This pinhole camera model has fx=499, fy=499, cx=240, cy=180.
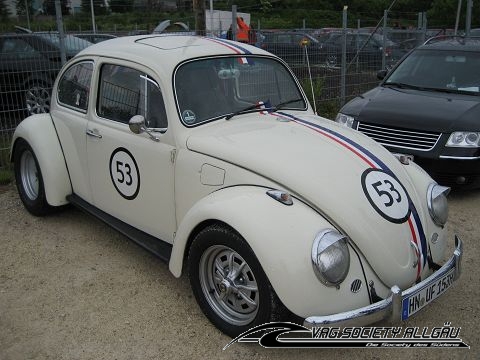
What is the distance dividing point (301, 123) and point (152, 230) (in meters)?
1.42

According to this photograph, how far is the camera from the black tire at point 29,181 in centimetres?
507

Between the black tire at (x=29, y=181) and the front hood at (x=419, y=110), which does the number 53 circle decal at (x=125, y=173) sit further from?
the front hood at (x=419, y=110)

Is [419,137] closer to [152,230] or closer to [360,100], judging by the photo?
[360,100]

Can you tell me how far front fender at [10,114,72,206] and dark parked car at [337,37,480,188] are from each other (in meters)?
3.46

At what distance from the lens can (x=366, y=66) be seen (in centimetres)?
1065

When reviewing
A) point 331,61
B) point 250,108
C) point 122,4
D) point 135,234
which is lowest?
point 135,234

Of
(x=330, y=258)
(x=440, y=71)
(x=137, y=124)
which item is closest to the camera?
(x=330, y=258)

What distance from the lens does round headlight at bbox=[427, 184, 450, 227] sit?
11.2ft

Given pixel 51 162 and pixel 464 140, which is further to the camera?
pixel 464 140

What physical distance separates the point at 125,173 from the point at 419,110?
3.66 meters

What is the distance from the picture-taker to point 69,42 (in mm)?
8039

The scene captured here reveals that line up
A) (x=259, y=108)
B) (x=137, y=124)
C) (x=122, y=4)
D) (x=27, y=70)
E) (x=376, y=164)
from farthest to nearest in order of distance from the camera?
(x=122, y=4) < (x=27, y=70) < (x=259, y=108) < (x=137, y=124) < (x=376, y=164)

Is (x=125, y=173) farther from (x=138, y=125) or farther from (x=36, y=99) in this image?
(x=36, y=99)

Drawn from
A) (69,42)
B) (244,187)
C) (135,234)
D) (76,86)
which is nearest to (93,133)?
(76,86)
